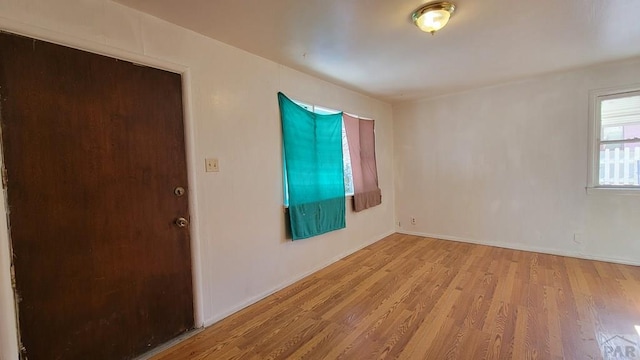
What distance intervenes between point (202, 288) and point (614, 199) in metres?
4.58

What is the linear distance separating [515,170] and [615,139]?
40.1 inches

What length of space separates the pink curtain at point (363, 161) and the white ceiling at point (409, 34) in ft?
2.69

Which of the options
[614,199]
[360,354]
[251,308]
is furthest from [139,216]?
[614,199]

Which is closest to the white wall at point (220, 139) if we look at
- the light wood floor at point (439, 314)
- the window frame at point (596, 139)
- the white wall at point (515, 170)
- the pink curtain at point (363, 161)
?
the light wood floor at point (439, 314)

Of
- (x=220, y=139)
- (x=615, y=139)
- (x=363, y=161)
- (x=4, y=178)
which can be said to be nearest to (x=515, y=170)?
(x=615, y=139)

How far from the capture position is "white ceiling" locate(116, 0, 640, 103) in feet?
6.01

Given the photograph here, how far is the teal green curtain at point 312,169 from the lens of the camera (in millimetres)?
2896

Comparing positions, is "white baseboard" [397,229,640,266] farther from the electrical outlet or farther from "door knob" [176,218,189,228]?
"door knob" [176,218,189,228]

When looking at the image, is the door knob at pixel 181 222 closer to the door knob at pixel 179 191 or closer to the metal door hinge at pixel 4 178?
the door knob at pixel 179 191

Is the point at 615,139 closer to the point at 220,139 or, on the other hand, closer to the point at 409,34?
the point at 409,34

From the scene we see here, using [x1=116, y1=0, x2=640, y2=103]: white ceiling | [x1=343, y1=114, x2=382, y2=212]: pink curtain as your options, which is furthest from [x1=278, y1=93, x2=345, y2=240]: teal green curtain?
[x1=116, y1=0, x2=640, y2=103]: white ceiling

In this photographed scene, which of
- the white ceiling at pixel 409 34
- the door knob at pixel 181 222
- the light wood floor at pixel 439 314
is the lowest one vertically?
the light wood floor at pixel 439 314

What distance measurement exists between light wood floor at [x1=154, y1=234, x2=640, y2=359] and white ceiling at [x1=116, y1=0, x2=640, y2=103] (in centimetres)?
230

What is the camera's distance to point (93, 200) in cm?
164
